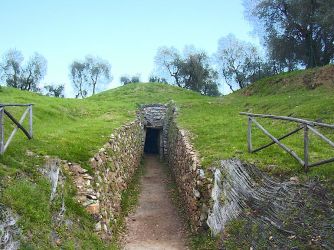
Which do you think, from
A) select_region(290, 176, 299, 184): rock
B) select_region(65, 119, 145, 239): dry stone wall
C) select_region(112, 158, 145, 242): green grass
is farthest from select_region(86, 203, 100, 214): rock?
select_region(290, 176, 299, 184): rock

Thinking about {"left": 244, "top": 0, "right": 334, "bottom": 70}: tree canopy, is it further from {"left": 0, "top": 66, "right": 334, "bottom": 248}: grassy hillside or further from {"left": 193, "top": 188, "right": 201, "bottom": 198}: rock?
{"left": 193, "top": 188, "right": 201, "bottom": 198}: rock

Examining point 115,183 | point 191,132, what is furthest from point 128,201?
point 191,132

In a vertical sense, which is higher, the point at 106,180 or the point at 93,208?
the point at 106,180

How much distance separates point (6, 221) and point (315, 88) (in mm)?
22062

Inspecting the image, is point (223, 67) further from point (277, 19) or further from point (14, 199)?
point (14, 199)

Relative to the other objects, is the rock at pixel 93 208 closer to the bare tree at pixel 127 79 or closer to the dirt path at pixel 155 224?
the dirt path at pixel 155 224

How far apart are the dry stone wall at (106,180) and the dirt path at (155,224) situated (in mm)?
916

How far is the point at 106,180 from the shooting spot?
43.4ft

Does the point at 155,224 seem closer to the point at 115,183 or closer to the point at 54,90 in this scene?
the point at 115,183

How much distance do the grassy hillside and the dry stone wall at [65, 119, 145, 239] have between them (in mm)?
377

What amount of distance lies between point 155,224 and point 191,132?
678 centimetres

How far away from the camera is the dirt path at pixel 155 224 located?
39.9ft

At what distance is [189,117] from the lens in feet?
82.5

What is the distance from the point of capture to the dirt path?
39.9 feet
